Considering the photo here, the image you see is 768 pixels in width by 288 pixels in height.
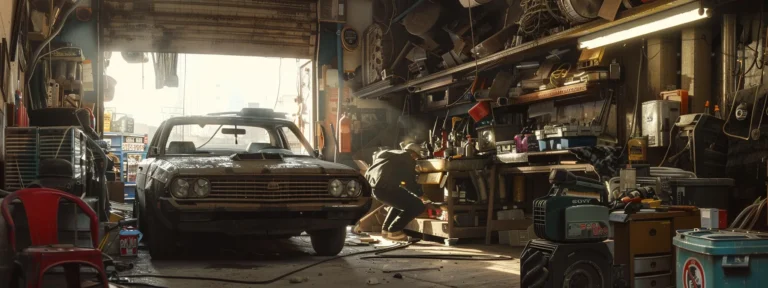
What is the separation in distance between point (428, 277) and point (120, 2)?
24.2 ft

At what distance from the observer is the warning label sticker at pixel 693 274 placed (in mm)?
3154

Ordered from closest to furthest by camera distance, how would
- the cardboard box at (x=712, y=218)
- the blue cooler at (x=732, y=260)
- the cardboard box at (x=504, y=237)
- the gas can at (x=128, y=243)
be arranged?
the blue cooler at (x=732, y=260), the cardboard box at (x=712, y=218), the gas can at (x=128, y=243), the cardboard box at (x=504, y=237)

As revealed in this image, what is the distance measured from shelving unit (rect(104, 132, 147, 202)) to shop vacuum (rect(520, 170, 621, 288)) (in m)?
14.9

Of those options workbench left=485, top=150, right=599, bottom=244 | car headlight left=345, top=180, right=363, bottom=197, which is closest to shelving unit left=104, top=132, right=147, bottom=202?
workbench left=485, top=150, right=599, bottom=244

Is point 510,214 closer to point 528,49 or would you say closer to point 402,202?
point 402,202

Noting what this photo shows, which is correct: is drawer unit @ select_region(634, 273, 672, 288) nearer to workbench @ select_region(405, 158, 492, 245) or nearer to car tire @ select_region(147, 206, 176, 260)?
workbench @ select_region(405, 158, 492, 245)

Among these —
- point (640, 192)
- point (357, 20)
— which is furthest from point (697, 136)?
point (357, 20)

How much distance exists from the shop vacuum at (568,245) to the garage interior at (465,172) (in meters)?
0.01

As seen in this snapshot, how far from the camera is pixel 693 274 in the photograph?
3234mm

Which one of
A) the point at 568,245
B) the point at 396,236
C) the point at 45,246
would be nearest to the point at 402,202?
the point at 396,236

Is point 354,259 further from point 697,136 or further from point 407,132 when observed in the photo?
point 407,132

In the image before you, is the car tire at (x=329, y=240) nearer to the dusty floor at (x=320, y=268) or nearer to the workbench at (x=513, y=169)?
the dusty floor at (x=320, y=268)

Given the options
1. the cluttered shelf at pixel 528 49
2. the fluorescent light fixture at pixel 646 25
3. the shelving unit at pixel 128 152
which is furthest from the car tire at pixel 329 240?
the shelving unit at pixel 128 152

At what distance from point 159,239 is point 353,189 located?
5.50 ft
